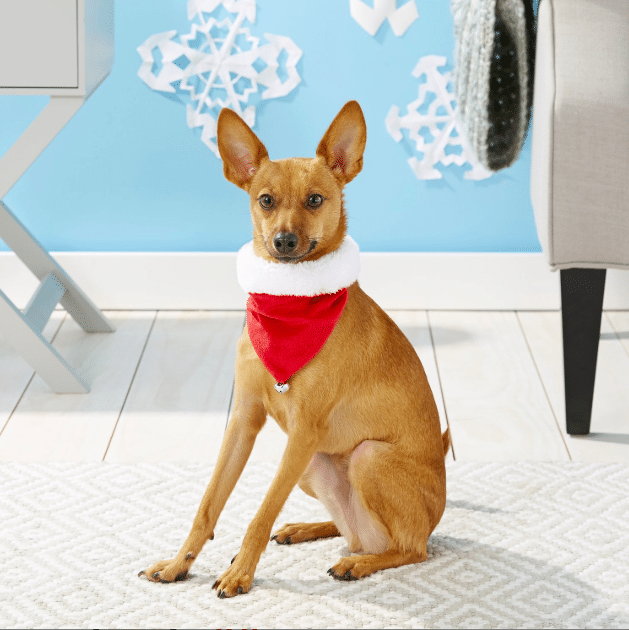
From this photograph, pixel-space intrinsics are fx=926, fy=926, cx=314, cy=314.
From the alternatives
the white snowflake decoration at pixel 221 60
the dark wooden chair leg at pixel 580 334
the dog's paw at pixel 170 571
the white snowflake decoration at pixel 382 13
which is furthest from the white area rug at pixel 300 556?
the white snowflake decoration at pixel 382 13

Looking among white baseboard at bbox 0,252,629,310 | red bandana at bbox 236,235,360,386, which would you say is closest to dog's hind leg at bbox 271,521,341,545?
red bandana at bbox 236,235,360,386

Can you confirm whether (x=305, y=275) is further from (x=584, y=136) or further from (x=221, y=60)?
(x=221, y=60)

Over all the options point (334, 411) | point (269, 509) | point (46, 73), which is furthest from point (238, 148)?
point (46, 73)

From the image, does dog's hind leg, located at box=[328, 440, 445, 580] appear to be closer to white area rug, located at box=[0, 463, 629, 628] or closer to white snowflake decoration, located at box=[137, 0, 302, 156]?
white area rug, located at box=[0, 463, 629, 628]

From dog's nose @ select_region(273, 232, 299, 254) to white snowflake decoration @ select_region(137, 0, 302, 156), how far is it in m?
1.31

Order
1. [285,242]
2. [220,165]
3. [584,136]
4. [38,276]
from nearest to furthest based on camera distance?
[285,242] < [584,136] < [38,276] < [220,165]

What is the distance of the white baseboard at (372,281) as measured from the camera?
105 inches

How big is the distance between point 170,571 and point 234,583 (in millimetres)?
114

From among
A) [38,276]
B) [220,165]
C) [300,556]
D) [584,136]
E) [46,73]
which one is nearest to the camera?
[300,556]

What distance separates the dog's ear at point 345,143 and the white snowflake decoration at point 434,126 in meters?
1.19

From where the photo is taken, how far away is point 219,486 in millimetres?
1431

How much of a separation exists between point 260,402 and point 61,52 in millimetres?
1006

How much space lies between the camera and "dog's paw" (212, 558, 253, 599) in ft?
4.51

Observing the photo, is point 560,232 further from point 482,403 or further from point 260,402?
point 260,402
